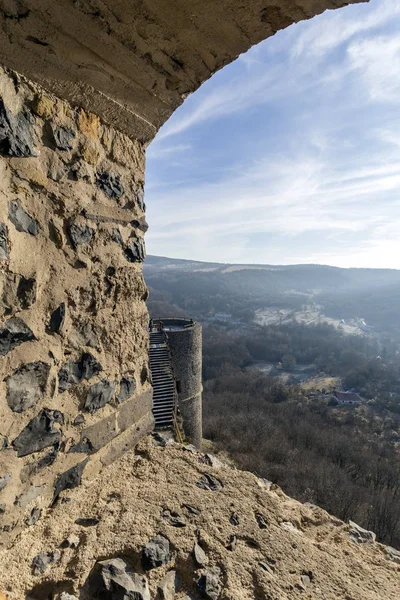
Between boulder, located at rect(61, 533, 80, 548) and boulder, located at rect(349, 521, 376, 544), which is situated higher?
boulder, located at rect(61, 533, 80, 548)

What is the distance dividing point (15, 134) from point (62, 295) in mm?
622

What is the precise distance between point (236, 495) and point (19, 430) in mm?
1082

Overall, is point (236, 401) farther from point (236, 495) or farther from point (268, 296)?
point (268, 296)

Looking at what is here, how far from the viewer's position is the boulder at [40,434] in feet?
4.57

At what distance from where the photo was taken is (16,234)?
135 cm

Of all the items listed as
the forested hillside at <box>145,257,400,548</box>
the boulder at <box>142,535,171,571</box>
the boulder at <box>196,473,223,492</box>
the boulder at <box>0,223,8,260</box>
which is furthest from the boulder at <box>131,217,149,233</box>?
the forested hillside at <box>145,257,400,548</box>

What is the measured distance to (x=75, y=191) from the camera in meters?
1.60

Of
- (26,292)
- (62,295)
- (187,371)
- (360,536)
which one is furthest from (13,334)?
(187,371)

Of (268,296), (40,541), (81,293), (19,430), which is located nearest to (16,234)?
(81,293)

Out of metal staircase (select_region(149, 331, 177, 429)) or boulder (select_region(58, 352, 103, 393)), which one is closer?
boulder (select_region(58, 352, 103, 393))

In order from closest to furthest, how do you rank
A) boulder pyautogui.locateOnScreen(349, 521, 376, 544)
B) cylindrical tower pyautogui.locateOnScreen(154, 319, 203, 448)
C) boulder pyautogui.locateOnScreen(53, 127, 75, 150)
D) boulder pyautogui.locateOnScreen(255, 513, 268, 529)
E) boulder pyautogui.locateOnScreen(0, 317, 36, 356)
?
boulder pyautogui.locateOnScreen(0, 317, 36, 356), boulder pyautogui.locateOnScreen(53, 127, 75, 150), boulder pyautogui.locateOnScreen(255, 513, 268, 529), boulder pyautogui.locateOnScreen(349, 521, 376, 544), cylindrical tower pyautogui.locateOnScreen(154, 319, 203, 448)

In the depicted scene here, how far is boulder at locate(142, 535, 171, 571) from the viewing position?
1.35 meters

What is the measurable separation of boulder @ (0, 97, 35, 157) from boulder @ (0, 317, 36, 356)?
60 cm

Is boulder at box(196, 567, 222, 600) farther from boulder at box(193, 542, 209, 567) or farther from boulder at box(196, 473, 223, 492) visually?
boulder at box(196, 473, 223, 492)
